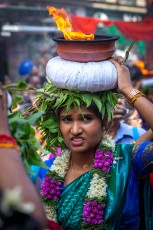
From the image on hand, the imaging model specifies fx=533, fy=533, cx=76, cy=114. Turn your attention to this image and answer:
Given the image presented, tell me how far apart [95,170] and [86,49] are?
2.68 feet

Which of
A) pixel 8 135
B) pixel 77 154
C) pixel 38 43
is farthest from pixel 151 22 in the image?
pixel 8 135

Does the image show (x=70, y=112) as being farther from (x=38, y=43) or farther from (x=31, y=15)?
(x=38, y=43)

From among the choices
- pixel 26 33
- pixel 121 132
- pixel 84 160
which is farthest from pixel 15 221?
pixel 26 33

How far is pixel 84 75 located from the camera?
3426mm

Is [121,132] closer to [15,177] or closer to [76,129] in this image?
[76,129]

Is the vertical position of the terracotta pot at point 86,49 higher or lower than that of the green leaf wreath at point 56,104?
higher

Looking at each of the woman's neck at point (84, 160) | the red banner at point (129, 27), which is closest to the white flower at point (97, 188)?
the woman's neck at point (84, 160)

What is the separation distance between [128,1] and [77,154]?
2583cm

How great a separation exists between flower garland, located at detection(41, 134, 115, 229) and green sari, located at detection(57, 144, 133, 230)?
0.12 ft

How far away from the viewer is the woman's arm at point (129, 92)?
348 cm

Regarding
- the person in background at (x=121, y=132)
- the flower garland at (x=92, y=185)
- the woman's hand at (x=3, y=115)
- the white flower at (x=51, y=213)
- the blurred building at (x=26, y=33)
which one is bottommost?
the blurred building at (x=26, y=33)

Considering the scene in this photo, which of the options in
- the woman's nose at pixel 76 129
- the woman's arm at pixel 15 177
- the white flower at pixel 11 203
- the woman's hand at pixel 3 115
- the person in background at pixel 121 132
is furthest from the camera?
the person in background at pixel 121 132

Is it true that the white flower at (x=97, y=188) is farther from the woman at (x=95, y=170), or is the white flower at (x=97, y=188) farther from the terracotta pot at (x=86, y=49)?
the terracotta pot at (x=86, y=49)

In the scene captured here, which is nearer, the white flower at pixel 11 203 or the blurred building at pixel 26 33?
the white flower at pixel 11 203
